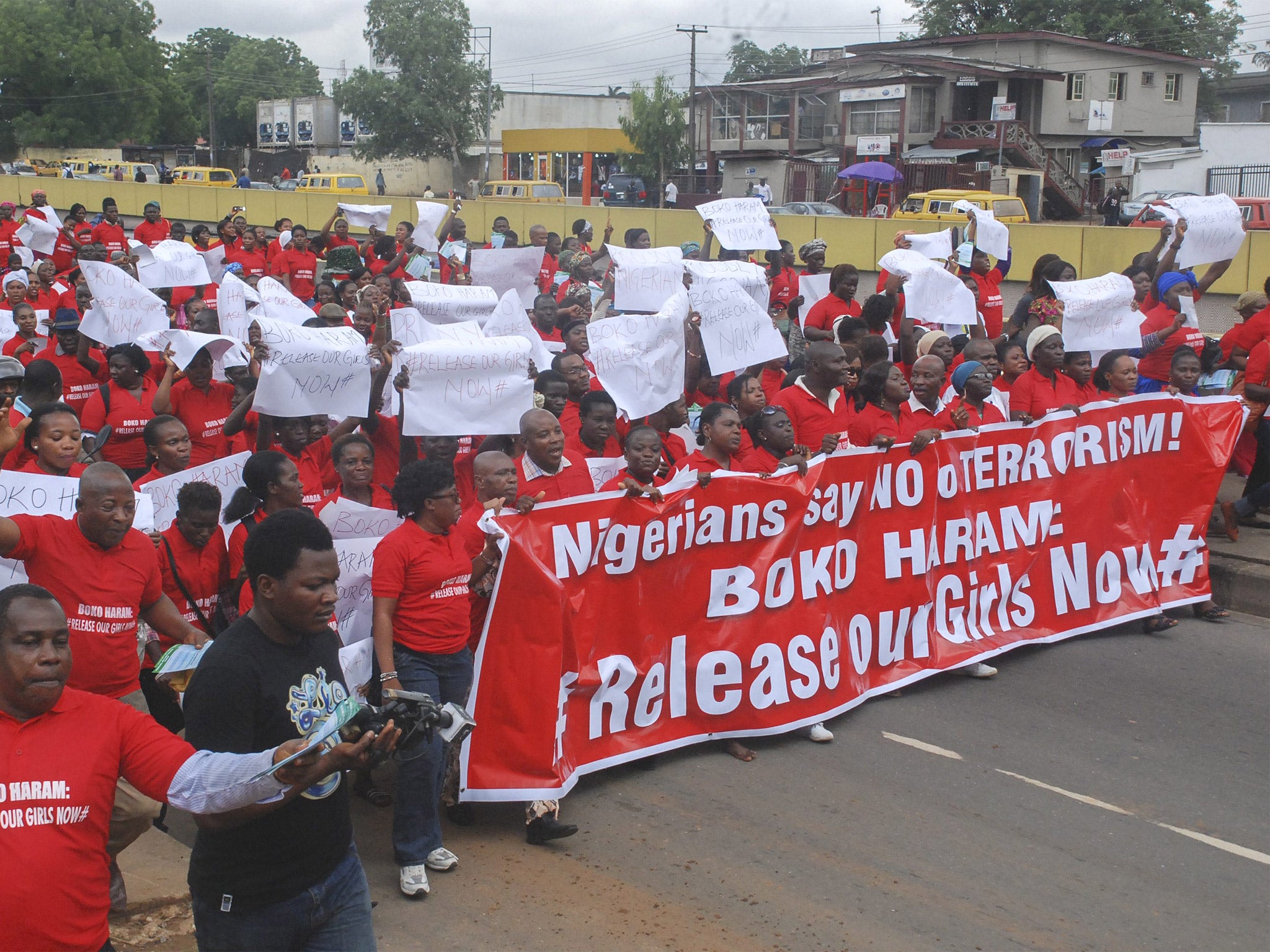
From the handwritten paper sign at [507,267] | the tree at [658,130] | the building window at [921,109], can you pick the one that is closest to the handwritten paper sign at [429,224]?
the handwritten paper sign at [507,267]

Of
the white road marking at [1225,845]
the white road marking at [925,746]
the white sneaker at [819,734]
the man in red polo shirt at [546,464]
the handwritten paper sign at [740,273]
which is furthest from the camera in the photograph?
the handwritten paper sign at [740,273]

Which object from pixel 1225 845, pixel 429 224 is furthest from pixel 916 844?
pixel 429 224

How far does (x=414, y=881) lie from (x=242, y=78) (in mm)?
108840

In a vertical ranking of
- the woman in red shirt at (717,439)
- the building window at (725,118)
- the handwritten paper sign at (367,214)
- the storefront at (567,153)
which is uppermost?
the building window at (725,118)

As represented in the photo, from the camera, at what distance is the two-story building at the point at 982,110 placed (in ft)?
152

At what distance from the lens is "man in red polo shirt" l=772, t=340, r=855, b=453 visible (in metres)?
7.18

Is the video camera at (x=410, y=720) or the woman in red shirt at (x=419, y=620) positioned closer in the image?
the video camera at (x=410, y=720)

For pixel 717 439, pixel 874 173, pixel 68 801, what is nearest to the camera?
pixel 68 801

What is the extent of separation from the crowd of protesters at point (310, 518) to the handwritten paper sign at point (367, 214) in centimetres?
109

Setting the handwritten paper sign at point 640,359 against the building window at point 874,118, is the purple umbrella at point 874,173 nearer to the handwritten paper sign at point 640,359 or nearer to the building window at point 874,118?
the building window at point 874,118

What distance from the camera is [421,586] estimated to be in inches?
187

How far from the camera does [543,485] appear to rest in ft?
19.4

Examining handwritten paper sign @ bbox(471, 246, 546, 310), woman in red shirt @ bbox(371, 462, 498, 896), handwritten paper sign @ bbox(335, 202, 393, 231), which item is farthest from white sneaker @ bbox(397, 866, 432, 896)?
handwritten paper sign @ bbox(335, 202, 393, 231)

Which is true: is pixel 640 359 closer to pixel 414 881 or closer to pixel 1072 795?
pixel 1072 795
